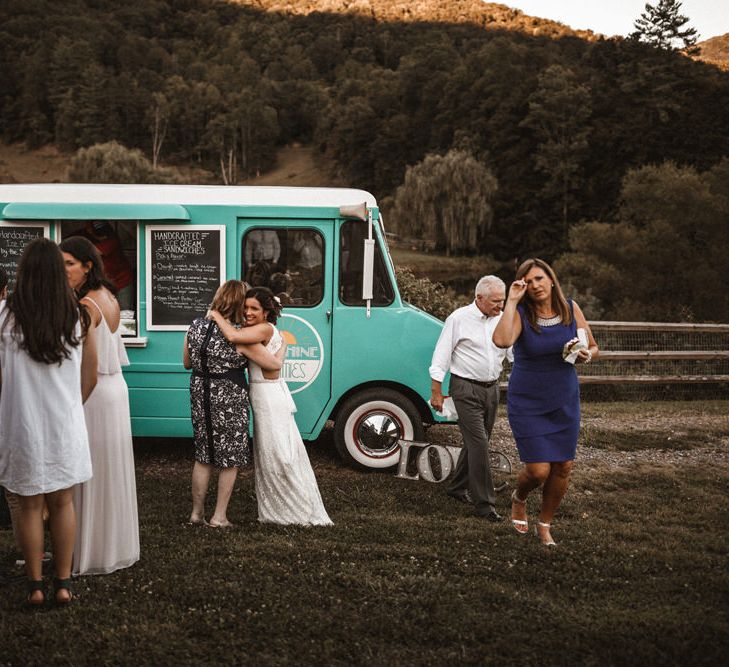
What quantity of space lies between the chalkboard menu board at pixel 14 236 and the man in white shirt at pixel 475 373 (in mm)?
3993

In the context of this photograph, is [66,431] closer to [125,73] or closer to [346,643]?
[346,643]

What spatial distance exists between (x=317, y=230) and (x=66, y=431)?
3.95 metres

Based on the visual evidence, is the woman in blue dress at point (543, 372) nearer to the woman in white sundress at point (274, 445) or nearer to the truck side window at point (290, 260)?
the woman in white sundress at point (274, 445)

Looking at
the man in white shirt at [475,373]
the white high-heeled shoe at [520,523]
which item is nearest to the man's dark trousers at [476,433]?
the man in white shirt at [475,373]

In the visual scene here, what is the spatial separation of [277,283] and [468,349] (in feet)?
7.02

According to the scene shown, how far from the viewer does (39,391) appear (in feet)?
13.0

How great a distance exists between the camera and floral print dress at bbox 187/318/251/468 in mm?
5375

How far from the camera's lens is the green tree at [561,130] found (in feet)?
214

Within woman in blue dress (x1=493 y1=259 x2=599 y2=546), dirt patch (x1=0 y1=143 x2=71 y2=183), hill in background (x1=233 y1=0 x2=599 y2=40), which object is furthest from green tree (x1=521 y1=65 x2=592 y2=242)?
hill in background (x1=233 y1=0 x2=599 y2=40)

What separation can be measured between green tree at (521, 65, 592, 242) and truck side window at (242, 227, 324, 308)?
58.2 metres

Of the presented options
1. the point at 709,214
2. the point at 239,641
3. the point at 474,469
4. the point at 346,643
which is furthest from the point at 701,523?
the point at 709,214

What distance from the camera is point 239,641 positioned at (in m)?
3.90

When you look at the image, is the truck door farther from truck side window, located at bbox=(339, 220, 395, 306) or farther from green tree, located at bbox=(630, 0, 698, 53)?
green tree, located at bbox=(630, 0, 698, 53)

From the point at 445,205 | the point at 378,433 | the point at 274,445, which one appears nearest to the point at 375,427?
the point at 378,433
